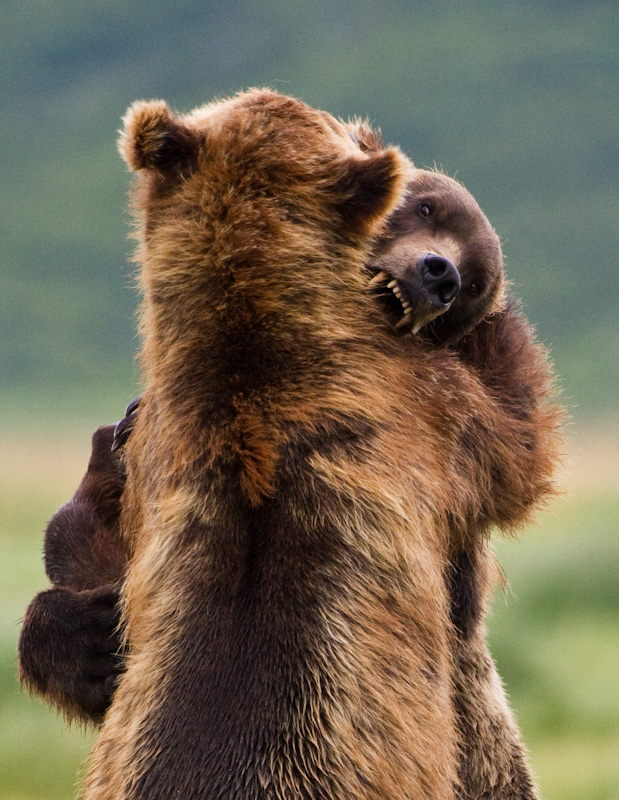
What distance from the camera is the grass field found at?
349 inches

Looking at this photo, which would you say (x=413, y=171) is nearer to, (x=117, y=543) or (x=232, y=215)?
(x=232, y=215)

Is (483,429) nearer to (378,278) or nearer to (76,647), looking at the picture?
(378,278)

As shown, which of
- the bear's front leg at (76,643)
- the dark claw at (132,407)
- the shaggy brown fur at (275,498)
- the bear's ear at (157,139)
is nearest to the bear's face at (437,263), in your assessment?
the shaggy brown fur at (275,498)

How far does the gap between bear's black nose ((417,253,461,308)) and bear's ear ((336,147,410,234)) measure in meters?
0.27

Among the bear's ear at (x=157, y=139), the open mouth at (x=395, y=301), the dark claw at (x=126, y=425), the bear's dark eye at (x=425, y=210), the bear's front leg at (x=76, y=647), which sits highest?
the bear's dark eye at (x=425, y=210)

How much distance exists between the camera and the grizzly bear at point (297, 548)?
3.06 meters

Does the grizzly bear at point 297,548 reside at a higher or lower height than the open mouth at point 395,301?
lower

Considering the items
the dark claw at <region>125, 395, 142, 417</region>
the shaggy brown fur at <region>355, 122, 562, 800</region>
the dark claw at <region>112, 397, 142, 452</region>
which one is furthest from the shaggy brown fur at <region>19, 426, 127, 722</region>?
the shaggy brown fur at <region>355, 122, 562, 800</region>

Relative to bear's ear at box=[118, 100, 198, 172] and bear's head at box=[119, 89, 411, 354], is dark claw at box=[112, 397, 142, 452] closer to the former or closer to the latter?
Answer: bear's head at box=[119, 89, 411, 354]

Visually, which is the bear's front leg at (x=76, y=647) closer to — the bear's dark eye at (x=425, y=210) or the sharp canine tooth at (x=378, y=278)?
the sharp canine tooth at (x=378, y=278)

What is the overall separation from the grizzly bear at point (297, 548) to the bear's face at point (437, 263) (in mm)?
76

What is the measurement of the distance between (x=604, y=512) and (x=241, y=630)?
39.5 feet

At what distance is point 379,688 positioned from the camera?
10.3 feet

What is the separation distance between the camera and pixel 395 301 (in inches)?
141
